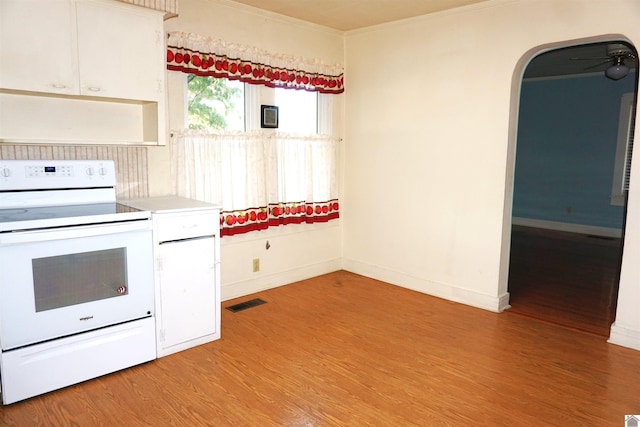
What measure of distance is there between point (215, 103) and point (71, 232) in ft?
5.61

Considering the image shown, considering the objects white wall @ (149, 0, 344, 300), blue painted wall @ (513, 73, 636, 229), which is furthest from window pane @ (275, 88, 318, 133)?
blue painted wall @ (513, 73, 636, 229)

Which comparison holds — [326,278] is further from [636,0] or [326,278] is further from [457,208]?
[636,0]

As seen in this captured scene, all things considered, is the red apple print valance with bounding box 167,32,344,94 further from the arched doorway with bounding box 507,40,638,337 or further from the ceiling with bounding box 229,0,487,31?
the arched doorway with bounding box 507,40,638,337

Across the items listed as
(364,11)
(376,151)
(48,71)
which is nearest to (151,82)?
(48,71)

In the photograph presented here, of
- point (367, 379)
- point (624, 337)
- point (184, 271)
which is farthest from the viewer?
point (624, 337)

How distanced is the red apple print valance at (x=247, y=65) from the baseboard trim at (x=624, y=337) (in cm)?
311

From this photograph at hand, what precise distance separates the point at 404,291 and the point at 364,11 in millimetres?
2511

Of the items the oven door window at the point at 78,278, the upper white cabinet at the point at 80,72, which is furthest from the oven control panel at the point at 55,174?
the oven door window at the point at 78,278

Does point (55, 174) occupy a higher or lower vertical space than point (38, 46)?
lower

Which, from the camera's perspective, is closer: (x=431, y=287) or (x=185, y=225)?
(x=185, y=225)

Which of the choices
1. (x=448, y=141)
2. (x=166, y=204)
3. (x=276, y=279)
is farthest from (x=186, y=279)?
(x=448, y=141)

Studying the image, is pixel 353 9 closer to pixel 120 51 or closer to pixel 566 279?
pixel 120 51

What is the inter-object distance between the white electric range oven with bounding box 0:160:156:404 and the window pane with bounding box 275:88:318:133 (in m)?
1.73

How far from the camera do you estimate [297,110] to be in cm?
436
